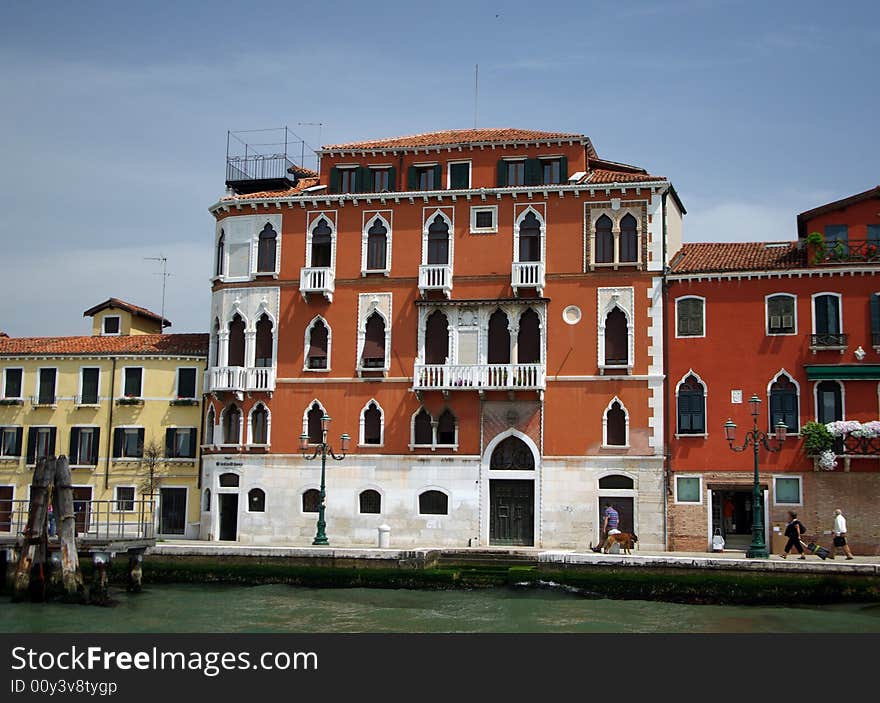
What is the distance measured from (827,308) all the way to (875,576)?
9.19 meters

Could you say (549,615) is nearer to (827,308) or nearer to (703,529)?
(703,529)

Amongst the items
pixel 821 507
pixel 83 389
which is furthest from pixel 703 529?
pixel 83 389

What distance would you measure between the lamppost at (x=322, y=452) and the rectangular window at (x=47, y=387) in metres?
10.2

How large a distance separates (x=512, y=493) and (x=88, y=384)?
1571cm

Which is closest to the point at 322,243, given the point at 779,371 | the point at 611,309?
the point at 611,309

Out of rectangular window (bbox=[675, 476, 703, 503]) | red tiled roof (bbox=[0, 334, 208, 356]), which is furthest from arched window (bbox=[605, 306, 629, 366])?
red tiled roof (bbox=[0, 334, 208, 356])

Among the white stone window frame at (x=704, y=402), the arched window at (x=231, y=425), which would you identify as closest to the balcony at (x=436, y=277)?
the arched window at (x=231, y=425)

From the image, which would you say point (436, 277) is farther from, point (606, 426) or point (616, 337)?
point (606, 426)

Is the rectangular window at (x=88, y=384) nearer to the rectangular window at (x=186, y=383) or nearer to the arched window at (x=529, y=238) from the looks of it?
the rectangular window at (x=186, y=383)

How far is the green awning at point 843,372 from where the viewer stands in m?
33.0

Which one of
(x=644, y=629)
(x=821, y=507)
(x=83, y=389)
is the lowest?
(x=644, y=629)

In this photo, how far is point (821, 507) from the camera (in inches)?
1299
